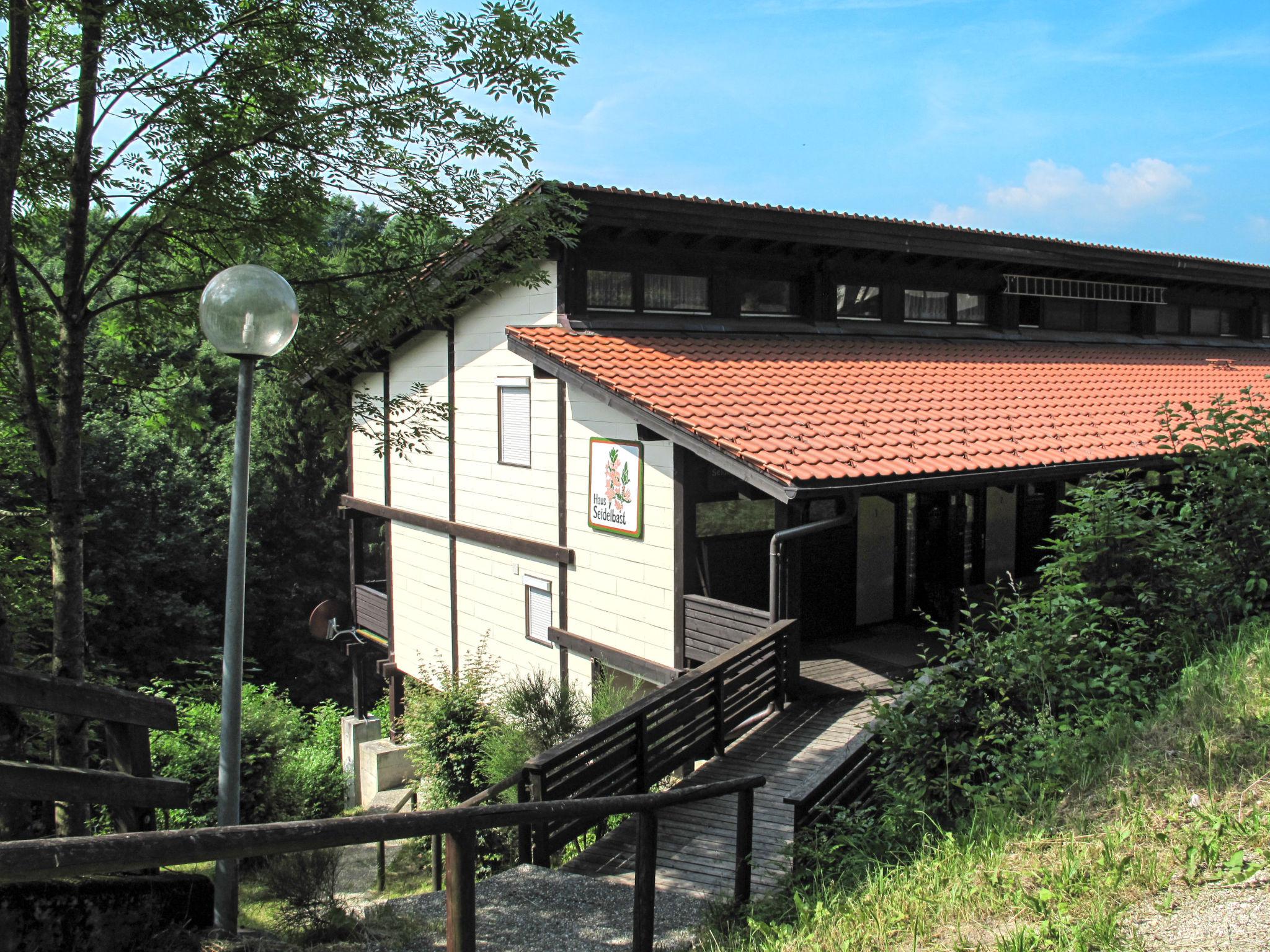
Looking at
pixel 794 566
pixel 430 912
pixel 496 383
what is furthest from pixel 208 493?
pixel 430 912

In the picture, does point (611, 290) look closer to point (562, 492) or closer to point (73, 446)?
point (562, 492)

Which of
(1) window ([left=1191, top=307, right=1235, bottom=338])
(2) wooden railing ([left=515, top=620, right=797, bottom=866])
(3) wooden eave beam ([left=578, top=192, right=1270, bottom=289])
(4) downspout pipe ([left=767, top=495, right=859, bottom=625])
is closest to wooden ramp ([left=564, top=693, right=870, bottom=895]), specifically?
(2) wooden railing ([left=515, top=620, right=797, bottom=866])

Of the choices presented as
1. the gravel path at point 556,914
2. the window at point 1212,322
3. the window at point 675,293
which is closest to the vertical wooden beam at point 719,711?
the gravel path at point 556,914

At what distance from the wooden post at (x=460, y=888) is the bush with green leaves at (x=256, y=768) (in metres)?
10.2

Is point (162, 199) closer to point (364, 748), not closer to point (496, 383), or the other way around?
point (496, 383)

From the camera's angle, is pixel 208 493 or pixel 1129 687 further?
pixel 208 493

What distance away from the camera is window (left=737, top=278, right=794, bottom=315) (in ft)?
45.9

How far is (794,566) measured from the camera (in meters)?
9.94

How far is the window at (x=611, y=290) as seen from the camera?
12703 millimetres

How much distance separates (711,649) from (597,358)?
3.37m

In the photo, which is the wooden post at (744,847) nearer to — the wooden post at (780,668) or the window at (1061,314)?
the wooden post at (780,668)

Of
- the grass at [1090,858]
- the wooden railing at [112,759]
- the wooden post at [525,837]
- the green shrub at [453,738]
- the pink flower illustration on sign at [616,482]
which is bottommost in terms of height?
the green shrub at [453,738]

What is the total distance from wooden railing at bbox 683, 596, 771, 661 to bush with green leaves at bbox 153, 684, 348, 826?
6.17 meters

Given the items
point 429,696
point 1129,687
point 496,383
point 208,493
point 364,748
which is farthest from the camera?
point 208,493
